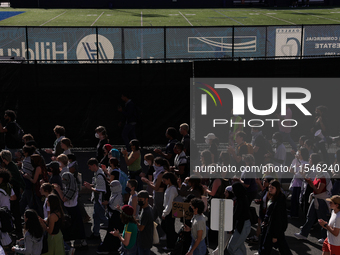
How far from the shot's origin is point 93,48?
948 inches

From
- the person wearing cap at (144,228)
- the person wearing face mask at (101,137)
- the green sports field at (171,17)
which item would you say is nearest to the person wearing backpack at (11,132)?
the person wearing face mask at (101,137)

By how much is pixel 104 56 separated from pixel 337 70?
1187 cm

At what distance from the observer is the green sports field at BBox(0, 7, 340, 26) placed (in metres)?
49.8

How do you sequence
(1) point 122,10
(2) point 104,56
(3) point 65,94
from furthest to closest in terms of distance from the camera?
(1) point 122,10
(2) point 104,56
(3) point 65,94

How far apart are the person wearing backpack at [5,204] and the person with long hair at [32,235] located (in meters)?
0.82

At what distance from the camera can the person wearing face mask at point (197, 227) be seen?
681 centimetres

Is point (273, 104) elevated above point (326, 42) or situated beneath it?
situated beneath

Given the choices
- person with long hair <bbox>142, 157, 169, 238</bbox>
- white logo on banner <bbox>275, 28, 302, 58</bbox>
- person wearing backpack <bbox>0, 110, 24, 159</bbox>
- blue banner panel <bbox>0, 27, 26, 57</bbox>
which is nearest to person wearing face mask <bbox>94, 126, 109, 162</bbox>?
person wearing backpack <bbox>0, 110, 24, 159</bbox>

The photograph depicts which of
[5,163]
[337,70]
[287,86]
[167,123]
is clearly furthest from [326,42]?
[5,163]

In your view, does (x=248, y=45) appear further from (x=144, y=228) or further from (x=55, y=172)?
(x=144, y=228)

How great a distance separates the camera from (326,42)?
24.5m

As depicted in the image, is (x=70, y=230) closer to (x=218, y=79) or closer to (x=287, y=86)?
(x=218, y=79)

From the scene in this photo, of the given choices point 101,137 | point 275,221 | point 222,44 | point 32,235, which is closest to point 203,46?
Answer: point 222,44

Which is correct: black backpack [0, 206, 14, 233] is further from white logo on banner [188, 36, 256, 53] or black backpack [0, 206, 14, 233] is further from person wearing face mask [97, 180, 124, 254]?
white logo on banner [188, 36, 256, 53]
